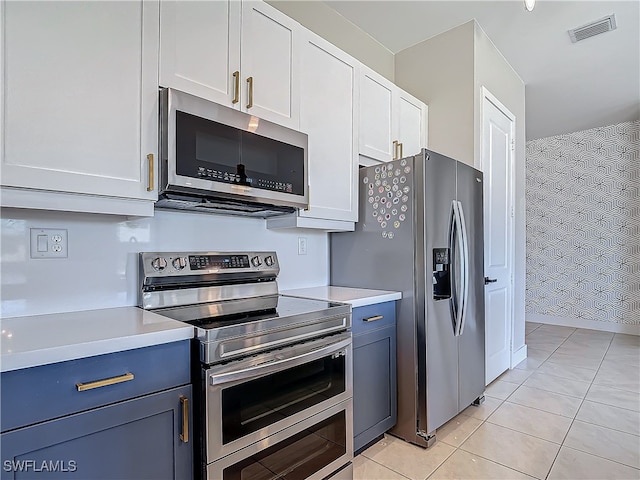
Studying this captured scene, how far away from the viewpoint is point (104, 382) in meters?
1.06

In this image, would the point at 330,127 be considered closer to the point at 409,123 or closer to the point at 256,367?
the point at 409,123

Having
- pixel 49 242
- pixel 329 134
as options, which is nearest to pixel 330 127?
pixel 329 134

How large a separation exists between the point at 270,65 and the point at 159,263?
3.60 ft

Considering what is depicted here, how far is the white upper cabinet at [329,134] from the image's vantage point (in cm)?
207

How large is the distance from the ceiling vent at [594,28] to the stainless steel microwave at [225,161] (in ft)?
8.57

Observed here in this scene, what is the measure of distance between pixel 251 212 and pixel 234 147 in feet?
1.49

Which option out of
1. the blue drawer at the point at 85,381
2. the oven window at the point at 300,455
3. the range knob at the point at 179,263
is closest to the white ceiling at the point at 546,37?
the range knob at the point at 179,263

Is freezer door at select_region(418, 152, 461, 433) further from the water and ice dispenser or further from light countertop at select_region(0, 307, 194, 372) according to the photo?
light countertop at select_region(0, 307, 194, 372)

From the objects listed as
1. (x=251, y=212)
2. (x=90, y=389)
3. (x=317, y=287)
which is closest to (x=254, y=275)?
(x=251, y=212)

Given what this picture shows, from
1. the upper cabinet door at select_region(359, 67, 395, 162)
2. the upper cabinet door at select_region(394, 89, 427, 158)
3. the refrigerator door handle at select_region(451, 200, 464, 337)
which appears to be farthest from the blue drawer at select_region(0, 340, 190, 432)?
the upper cabinet door at select_region(394, 89, 427, 158)

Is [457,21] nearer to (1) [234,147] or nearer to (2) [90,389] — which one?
(1) [234,147]

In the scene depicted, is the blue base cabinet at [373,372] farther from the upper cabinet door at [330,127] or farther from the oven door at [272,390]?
the upper cabinet door at [330,127]

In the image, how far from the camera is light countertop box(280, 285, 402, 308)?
1.95 metres

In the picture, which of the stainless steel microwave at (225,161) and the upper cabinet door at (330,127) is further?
the upper cabinet door at (330,127)
